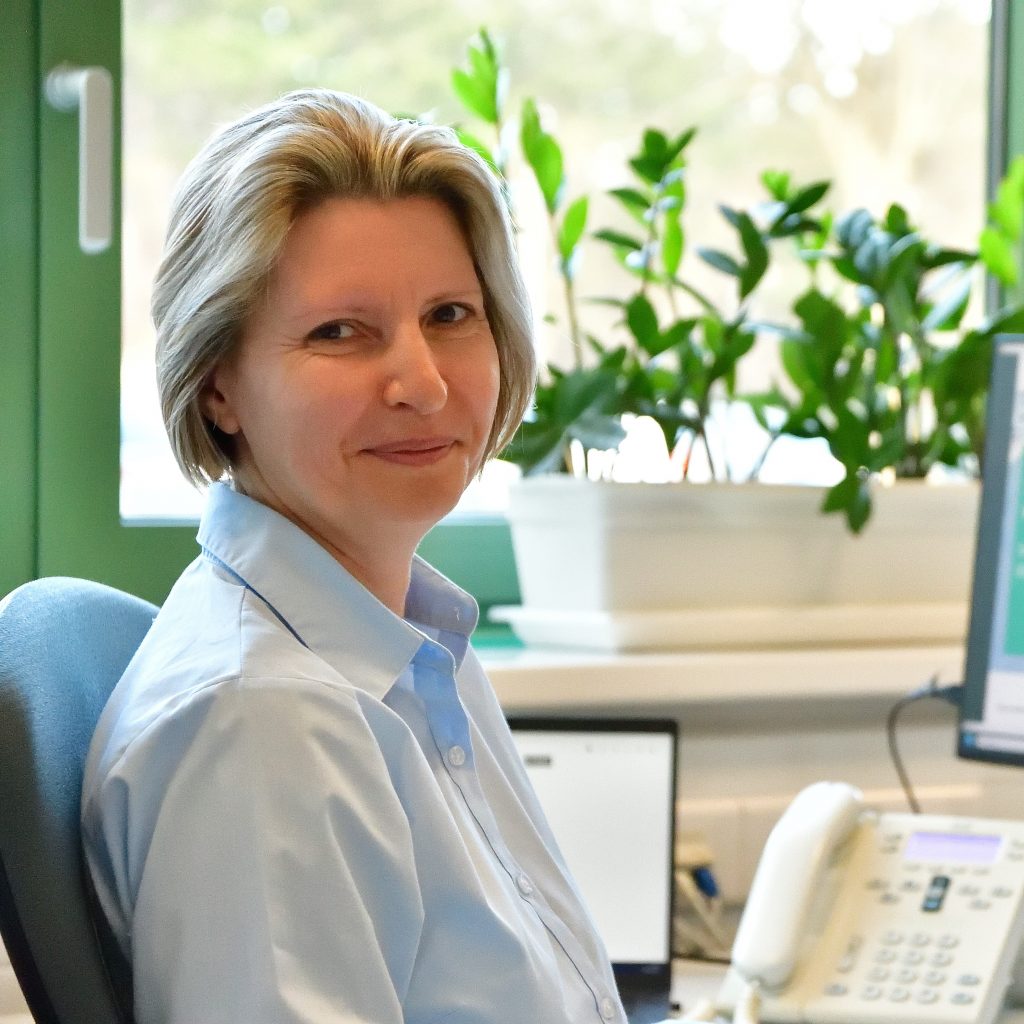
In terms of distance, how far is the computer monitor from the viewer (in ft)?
4.55

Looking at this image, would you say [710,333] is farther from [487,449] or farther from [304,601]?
[304,601]

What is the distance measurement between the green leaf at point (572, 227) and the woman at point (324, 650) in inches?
26.0

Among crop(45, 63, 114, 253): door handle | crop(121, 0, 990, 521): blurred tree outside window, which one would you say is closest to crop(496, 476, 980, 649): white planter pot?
crop(121, 0, 990, 521): blurred tree outside window

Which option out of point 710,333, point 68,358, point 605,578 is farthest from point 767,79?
point 68,358

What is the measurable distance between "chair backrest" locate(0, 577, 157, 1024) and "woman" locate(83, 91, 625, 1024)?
0.07 feet

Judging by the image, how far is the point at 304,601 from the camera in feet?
2.80

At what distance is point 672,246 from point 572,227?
0.13 m

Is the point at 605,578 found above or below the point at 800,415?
below

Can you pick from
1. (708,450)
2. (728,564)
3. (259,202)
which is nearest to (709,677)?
(728,564)

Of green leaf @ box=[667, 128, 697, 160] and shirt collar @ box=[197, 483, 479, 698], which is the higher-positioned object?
green leaf @ box=[667, 128, 697, 160]

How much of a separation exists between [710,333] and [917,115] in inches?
23.2

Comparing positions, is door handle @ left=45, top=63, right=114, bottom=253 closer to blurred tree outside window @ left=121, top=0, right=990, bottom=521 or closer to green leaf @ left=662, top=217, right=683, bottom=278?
blurred tree outside window @ left=121, top=0, right=990, bottom=521

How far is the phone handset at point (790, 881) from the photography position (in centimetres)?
119

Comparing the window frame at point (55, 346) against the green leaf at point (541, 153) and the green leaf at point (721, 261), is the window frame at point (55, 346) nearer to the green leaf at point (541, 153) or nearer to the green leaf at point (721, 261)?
the green leaf at point (541, 153)
